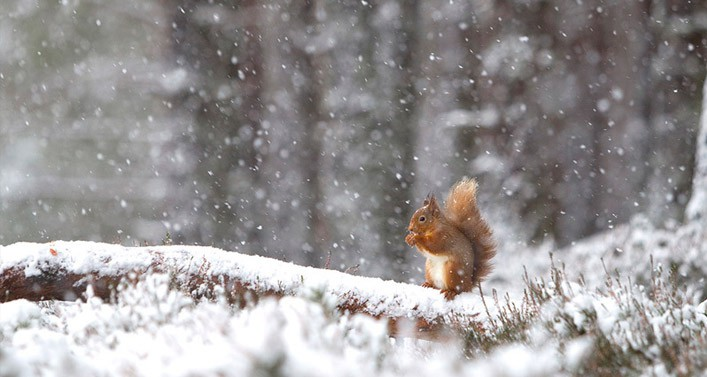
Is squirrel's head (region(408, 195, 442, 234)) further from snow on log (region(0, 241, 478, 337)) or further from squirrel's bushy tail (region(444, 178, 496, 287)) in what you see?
snow on log (region(0, 241, 478, 337))

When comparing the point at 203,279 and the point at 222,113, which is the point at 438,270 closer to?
the point at 203,279

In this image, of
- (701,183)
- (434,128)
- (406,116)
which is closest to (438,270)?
(701,183)

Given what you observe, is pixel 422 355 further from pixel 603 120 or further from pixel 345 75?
pixel 345 75

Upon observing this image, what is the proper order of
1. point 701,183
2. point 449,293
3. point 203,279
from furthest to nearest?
point 701,183 → point 449,293 → point 203,279

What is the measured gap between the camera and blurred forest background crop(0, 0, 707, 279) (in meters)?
10.5

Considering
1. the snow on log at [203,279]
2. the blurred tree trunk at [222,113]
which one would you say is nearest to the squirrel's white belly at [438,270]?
the snow on log at [203,279]

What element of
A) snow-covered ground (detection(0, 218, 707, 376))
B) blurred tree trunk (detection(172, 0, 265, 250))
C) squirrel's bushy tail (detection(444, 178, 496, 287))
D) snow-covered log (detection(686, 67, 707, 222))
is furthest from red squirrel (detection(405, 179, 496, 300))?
blurred tree trunk (detection(172, 0, 265, 250))

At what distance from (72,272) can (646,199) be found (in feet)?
26.6

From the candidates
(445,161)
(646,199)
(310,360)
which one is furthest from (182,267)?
(445,161)

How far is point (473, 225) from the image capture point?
14.8 ft

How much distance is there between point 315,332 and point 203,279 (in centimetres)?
220

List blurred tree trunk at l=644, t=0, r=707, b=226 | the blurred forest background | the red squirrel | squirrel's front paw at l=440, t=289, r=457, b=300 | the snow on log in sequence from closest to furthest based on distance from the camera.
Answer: the snow on log, squirrel's front paw at l=440, t=289, r=457, b=300, the red squirrel, blurred tree trunk at l=644, t=0, r=707, b=226, the blurred forest background

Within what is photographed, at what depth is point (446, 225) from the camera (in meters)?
4.39

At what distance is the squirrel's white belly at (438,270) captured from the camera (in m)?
4.27
